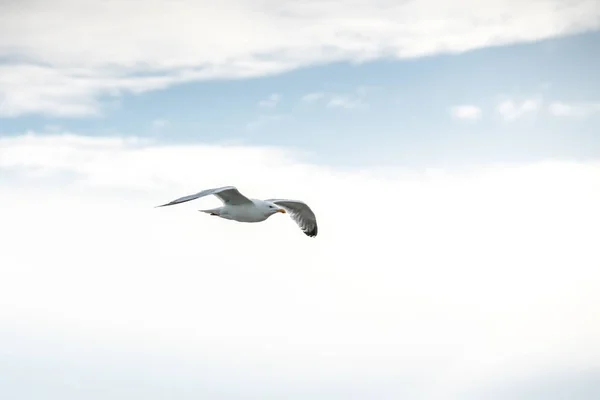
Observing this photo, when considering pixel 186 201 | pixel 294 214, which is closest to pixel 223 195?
pixel 186 201

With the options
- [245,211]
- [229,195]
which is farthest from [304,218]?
[229,195]

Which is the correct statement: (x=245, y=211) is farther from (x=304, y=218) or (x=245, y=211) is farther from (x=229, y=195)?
(x=304, y=218)

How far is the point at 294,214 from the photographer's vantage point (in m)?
24.2

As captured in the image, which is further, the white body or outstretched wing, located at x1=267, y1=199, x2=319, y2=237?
outstretched wing, located at x1=267, y1=199, x2=319, y2=237

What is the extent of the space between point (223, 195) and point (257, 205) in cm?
96

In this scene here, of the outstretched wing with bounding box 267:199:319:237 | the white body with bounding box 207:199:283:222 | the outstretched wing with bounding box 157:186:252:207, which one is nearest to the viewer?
the outstretched wing with bounding box 157:186:252:207

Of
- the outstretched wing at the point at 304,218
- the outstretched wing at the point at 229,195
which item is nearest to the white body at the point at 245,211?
the outstretched wing at the point at 229,195

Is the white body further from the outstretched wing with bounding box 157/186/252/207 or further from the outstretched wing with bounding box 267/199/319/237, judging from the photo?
the outstretched wing with bounding box 267/199/319/237

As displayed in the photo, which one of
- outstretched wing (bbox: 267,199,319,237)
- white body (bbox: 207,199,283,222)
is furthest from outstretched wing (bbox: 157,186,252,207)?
outstretched wing (bbox: 267,199,319,237)

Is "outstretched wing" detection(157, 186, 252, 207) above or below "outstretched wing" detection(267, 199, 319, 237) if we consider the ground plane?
below

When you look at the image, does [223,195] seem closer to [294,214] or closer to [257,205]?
[257,205]

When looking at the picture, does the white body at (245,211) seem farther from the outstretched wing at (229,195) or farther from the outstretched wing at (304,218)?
the outstretched wing at (304,218)

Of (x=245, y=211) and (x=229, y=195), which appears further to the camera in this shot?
(x=245, y=211)

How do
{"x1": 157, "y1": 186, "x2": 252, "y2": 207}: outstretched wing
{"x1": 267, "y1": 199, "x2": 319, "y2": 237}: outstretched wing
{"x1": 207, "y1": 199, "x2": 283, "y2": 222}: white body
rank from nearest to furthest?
{"x1": 157, "y1": 186, "x2": 252, "y2": 207}: outstretched wing < {"x1": 207, "y1": 199, "x2": 283, "y2": 222}: white body < {"x1": 267, "y1": 199, "x2": 319, "y2": 237}: outstretched wing
